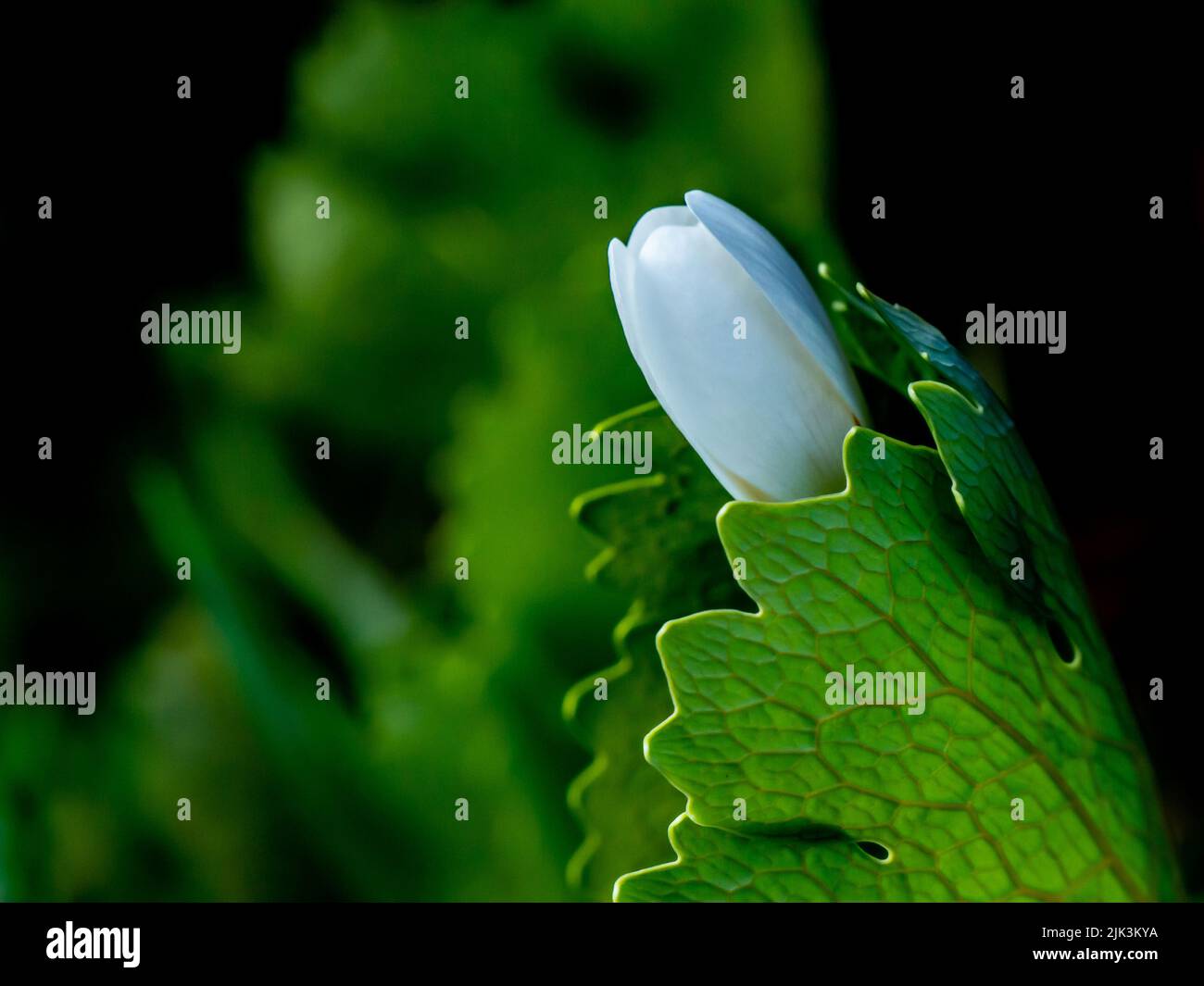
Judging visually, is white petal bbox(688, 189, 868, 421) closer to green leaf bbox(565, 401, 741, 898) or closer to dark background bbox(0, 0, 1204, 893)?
green leaf bbox(565, 401, 741, 898)

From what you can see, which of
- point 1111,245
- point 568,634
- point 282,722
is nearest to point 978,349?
Result: point 1111,245

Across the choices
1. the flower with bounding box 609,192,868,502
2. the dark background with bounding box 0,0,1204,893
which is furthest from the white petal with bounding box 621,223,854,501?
the dark background with bounding box 0,0,1204,893

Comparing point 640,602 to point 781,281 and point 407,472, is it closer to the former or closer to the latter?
point 781,281

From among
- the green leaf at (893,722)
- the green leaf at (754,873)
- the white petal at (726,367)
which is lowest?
A: the green leaf at (754,873)

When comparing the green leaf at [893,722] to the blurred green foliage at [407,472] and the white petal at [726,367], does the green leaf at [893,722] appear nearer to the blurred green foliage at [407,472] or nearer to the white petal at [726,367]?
the white petal at [726,367]

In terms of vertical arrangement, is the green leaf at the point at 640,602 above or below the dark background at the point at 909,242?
below

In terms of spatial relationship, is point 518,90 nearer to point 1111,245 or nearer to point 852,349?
point 1111,245

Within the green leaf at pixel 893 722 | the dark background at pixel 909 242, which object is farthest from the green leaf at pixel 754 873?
the dark background at pixel 909 242

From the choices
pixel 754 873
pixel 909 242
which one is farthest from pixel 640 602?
pixel 909 242
